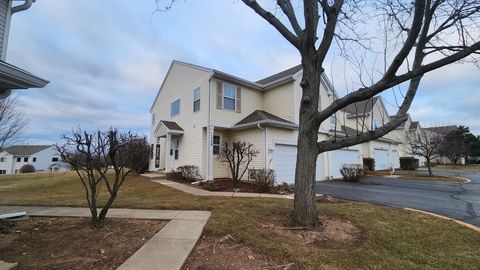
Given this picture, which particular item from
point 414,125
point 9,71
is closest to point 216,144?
point 9,71

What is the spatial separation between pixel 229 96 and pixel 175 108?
570cm

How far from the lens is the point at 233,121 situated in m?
14.5

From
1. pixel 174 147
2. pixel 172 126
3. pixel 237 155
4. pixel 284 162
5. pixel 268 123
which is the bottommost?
pixel 284 162

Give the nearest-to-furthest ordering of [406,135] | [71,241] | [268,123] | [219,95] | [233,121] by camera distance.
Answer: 1. [71,241]
2. [268,123]
3. [219,95]
4. [233,121]
5. [406,135]

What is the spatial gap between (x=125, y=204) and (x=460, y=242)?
850 cm

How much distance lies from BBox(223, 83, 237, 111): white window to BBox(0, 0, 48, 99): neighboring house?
9.25 m

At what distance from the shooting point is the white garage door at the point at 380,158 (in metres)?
23.4

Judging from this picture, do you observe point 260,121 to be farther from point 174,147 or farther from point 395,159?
point 395,159

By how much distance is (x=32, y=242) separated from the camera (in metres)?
4.21

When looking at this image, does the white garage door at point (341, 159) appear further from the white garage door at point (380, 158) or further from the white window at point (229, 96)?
the white window at point (229, 96)

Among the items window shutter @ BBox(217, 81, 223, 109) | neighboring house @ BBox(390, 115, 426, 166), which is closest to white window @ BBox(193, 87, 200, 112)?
window shutter @ BBox(217, 81, 223, 109)

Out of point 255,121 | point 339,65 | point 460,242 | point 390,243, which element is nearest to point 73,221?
point 390,243

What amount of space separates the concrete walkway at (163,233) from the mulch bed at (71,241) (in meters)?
0.23

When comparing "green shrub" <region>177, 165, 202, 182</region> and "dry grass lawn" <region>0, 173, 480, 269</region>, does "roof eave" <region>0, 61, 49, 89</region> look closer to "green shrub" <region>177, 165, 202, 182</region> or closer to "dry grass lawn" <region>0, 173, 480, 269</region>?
"dry grass lawn" <region>0, 173, 480, 269</region>
